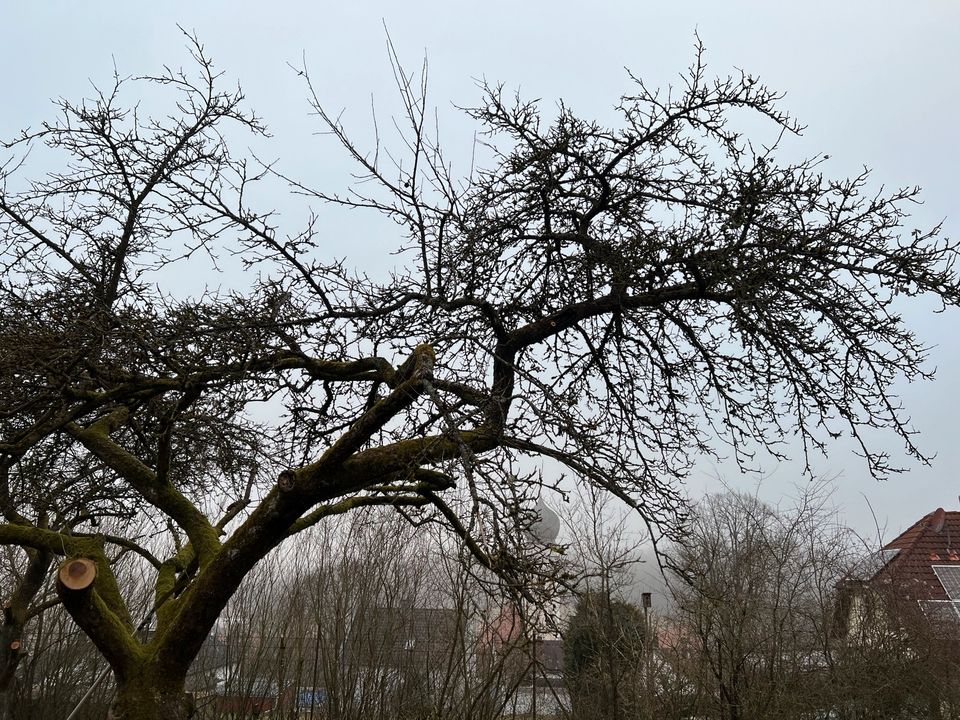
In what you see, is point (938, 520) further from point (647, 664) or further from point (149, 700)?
point (149, 700)

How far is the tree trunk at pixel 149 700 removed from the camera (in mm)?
4461

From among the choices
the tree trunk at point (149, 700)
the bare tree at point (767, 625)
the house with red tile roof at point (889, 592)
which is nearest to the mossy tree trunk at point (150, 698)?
the tree trunk at point (149, 700)

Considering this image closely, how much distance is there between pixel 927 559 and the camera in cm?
1352

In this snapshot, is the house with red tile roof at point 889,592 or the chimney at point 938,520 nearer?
the house with red tile roof at point 889,592

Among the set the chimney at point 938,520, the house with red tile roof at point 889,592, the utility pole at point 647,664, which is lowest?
the utility pole at point 647,664

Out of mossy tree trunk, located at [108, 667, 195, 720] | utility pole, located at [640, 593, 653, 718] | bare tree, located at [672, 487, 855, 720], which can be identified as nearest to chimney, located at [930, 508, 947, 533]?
bare tree, located at [672, 487, 855, 720]

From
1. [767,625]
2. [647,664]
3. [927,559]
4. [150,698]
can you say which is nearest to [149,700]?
[150,698]

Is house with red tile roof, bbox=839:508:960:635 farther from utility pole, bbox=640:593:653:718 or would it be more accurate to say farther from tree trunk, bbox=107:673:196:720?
tree trunk, bbox=107:673:196:720

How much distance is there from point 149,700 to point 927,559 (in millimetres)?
13392

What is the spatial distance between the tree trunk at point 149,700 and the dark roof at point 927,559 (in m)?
7.84

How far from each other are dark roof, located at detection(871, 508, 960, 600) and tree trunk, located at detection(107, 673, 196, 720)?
784 centimetres

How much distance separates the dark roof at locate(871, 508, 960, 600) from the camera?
9.40m

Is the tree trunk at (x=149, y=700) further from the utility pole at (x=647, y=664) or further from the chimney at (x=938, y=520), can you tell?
the chimney at (x=938, y=520)

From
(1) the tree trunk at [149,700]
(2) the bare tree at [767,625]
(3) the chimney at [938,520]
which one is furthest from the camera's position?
(3) the chimney at [938,520]
